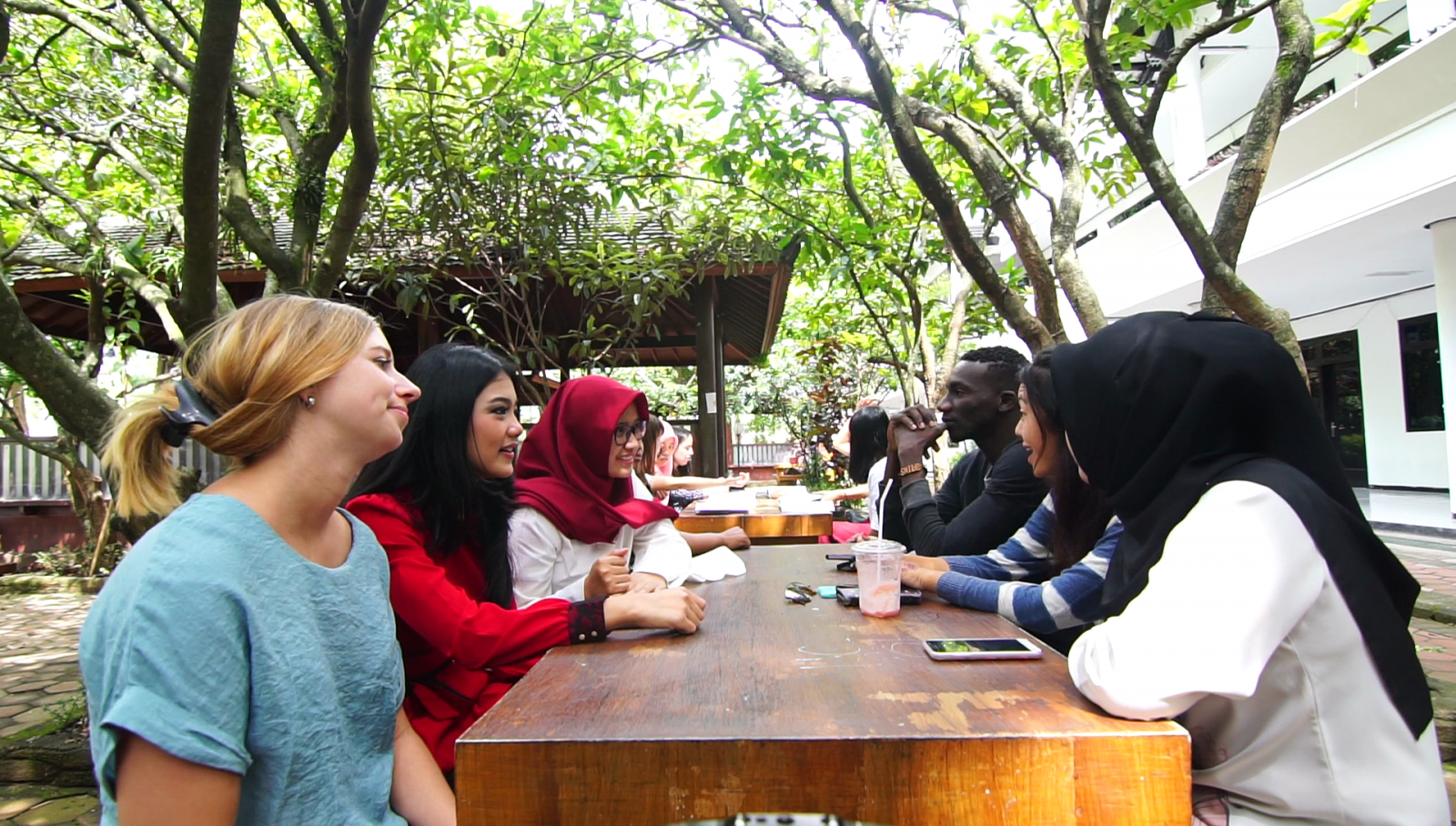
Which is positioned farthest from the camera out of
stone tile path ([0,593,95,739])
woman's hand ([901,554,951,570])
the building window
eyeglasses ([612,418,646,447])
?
the building window

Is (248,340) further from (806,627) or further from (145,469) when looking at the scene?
(806,627)

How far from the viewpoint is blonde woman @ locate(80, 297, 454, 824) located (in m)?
1.05

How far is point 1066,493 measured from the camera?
219 centimetres

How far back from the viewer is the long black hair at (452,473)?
76.4 inches

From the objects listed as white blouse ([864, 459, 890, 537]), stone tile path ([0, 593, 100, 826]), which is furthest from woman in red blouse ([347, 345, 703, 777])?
white blouse ([864, 459, 890, 537])

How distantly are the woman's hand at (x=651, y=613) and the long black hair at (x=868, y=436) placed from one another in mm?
3174

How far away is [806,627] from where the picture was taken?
1.83 metres

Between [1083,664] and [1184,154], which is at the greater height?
[1184,154]

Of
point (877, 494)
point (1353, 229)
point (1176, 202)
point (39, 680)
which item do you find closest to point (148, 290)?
point (39, 680)

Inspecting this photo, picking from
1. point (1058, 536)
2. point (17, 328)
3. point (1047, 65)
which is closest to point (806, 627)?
point (1058, 536)

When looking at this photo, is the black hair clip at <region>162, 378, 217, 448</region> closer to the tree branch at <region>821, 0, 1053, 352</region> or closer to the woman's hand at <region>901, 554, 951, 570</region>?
the woman's hand at <region>901, 554, 951, 570</region>

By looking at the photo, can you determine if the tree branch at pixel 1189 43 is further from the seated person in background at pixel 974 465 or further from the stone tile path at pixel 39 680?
the stone tile path at pixel 39 680

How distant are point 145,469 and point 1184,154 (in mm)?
12304

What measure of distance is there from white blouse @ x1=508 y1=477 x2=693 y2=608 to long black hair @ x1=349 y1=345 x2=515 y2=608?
170mm
